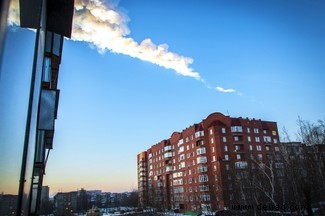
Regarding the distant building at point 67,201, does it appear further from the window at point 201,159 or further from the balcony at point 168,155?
the window at point 201,159

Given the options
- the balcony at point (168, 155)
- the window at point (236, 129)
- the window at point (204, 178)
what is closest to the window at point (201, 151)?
the window at point (204, 178)

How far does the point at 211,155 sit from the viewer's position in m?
56.3

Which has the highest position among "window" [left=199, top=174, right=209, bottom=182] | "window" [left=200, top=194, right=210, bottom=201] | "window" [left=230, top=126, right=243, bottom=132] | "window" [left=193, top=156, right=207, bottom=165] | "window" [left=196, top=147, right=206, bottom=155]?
"window" [left=230, top=126, right=243, bottom=132]

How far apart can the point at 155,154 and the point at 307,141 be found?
185 ft

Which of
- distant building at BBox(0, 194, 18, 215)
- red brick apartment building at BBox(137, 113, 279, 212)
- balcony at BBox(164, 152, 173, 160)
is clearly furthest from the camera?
balcony at BBox(164, 152, 173, 160)

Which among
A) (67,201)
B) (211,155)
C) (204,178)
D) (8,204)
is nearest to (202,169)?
(204,178)

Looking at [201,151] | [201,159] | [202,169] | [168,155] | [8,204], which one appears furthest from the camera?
[168,155]

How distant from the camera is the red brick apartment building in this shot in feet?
172

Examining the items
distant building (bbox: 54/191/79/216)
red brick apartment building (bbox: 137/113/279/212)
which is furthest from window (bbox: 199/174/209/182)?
distant building (bbox: 54/191/79/216)

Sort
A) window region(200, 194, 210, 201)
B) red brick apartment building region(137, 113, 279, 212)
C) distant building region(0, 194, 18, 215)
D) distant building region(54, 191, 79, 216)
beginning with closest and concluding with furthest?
distant building region(0, 194, 18, 215) < red brick apartment building region(137, 113, 279, 212) < window region(200, 194, 210, 201) < distant building region(54, 191, 79, 216)

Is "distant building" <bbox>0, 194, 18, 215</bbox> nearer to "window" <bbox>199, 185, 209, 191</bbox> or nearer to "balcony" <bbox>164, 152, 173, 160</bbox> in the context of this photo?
"window" <bbox>199, 185, 209, 191</bbox>

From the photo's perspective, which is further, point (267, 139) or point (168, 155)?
point (168, 155)

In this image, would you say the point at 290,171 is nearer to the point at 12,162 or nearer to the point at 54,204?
the point at 12,162

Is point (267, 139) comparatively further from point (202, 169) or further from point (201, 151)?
point (202, 169)
